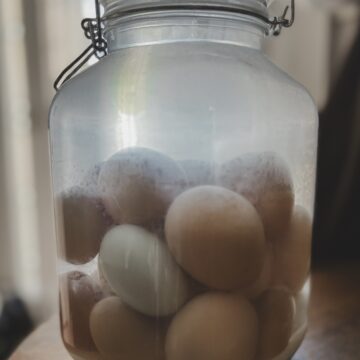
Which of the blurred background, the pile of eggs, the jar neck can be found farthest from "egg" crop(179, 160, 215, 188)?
the blurred background

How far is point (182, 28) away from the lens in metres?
0.38

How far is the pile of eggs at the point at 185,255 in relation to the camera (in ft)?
1.06

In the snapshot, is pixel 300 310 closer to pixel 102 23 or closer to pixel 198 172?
pixel 198 172

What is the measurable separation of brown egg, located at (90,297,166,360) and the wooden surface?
0.11m

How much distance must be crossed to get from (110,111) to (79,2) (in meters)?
0.71

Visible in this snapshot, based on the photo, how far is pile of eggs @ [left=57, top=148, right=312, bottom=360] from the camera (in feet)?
1.06

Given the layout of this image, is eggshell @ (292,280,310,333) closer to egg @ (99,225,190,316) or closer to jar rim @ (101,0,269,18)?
egg @ (99,225,190,316)

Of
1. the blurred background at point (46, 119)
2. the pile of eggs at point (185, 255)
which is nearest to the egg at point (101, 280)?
the pile of eggs at point (185, 255)

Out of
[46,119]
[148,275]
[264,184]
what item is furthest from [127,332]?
[46,119]

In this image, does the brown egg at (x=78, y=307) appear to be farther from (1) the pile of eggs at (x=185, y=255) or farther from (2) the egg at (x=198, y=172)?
(2) the egg at (x=198, y=172)

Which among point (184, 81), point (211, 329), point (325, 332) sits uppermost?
point (184, 81)

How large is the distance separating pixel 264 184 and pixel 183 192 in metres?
0.06

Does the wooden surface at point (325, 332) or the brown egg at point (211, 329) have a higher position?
the brown egg at point (211, 329)

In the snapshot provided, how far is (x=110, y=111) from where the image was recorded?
14.8 inches
